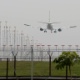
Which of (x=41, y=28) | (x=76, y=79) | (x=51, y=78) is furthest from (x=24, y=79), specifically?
(x=41, y=28)

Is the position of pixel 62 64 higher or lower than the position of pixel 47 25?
lower

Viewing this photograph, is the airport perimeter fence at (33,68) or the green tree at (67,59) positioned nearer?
the green tree at (67,59)

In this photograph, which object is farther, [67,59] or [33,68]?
[33,68]

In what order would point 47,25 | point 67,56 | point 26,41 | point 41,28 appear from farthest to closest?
point 26,41 → point 47,25 → point 41,28 → point 67,56

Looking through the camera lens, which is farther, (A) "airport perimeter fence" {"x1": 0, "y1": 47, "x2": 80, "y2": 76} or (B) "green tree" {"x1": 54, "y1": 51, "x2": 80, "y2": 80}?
(A) "airport perimeter fence" {"x1": 0, "y1": 47, "x2": 80, "y2": 76}

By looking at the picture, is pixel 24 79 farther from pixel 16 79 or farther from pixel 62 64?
pixel 62 64

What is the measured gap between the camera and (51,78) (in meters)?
21.2

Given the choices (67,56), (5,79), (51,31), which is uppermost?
(51,31)

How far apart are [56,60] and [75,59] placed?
1.03 meters

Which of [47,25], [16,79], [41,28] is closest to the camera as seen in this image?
[16,79]

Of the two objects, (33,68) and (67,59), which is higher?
(67,59)

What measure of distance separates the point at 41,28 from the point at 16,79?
39.3 metres

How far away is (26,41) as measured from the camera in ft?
382

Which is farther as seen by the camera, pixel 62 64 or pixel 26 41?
pixel 26 41
